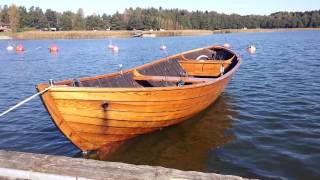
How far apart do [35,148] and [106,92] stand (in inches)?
141

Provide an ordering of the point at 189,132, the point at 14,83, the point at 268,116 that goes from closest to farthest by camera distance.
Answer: the point at 189,132 → the point at 268,116 → the point at 14,83

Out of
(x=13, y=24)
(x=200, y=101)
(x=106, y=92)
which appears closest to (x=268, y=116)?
(x=200, y=101)

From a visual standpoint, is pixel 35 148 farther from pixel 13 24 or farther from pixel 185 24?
pixel 185 24

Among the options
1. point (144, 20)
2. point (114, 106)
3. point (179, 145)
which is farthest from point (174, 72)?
point (144, 20)

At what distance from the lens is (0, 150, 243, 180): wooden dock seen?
3986mm

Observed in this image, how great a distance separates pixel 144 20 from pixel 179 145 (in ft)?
444

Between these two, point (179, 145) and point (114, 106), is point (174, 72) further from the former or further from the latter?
point (114, 106)

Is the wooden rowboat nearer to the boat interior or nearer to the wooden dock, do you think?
the boat interior

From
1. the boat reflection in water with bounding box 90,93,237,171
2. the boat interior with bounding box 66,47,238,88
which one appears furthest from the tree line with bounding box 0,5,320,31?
the boat reflection in water with bounding box 90,93,237,171

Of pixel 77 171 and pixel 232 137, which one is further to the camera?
pixel 232 137

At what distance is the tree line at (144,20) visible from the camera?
5310 inches

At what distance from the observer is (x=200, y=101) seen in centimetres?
986

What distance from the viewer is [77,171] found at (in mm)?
4109

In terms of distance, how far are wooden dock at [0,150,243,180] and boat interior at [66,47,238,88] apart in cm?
371
